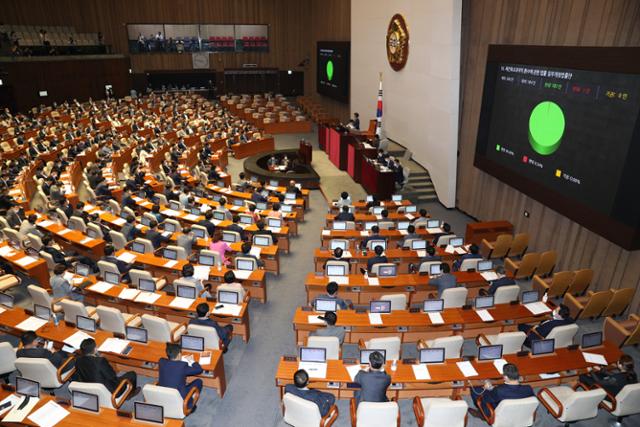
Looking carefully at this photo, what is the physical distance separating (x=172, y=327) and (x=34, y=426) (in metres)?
2.91

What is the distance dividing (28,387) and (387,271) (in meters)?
6.90

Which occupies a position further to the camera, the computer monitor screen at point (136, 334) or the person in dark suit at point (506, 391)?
the computer monitor screen at point (136, 334)

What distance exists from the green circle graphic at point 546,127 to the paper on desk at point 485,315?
496cm

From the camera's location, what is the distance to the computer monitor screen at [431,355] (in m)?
7.21

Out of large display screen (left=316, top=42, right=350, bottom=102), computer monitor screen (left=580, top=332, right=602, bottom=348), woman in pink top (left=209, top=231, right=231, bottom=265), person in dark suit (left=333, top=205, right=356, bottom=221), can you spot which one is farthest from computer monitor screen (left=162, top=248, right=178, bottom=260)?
large display screen (left=316, top=42, right=350, bottom=102)

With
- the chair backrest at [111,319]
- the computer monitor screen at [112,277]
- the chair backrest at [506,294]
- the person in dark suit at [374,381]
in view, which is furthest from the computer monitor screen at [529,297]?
the computer monitor screen at [112,277]

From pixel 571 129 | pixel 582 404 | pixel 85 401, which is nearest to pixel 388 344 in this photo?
pixel 582 404

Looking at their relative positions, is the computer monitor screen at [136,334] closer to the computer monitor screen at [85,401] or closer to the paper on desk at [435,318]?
the computer monitor screen at [85,401]

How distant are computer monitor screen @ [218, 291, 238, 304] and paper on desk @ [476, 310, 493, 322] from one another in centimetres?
477

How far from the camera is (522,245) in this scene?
12.8m

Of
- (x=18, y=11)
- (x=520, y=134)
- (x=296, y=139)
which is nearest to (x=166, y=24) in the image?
(x=18, y=11)

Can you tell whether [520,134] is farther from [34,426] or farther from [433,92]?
[34,426]

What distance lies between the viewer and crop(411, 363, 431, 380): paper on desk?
6.98 m

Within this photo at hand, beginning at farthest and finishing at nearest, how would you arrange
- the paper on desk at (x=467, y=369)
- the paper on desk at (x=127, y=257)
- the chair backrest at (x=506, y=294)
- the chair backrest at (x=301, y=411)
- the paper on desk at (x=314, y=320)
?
the paper on desk at (x=127, y=257), the chair backrest at (x=506, y=294), the paper on desk at (x=314, y=320), the paper on desk at (x=467, y=369), the chair backrest at (x=301, y=411)
